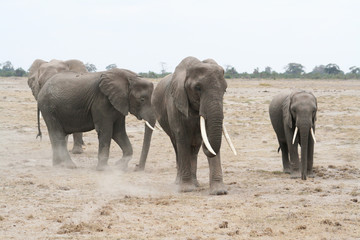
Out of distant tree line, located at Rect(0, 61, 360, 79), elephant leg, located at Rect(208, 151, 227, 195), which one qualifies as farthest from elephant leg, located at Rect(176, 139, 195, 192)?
distant tree line, located at Rect(0, 61, 360, 79)

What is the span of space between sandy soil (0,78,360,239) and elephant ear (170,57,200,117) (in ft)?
3.46

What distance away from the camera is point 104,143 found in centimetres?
1000

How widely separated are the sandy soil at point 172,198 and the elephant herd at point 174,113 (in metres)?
0.31

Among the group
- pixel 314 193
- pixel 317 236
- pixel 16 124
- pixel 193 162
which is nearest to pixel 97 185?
pixel 193 162

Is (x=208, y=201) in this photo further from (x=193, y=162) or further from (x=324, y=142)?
(x=324, y=142)

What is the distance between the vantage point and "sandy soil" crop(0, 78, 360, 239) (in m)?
5.64

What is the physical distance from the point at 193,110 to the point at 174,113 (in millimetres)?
344

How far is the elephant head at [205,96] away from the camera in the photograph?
271 inches

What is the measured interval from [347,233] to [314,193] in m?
1.93

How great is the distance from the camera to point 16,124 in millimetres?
16172

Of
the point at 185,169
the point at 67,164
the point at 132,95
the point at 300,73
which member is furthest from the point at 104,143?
the point at 300,73

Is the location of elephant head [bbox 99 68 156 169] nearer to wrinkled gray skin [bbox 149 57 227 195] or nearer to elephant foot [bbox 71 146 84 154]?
wrinkled gray skin [bbox 149 57 227 195]

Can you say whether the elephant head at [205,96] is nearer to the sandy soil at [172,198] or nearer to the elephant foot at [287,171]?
the sandy soil at [172,198]

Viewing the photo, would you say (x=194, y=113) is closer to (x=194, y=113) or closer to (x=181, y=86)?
(x=194, y=113)
